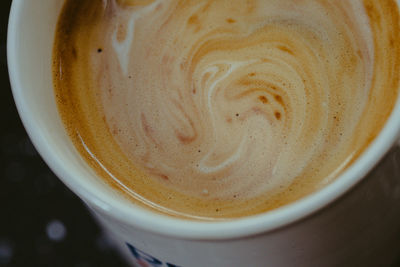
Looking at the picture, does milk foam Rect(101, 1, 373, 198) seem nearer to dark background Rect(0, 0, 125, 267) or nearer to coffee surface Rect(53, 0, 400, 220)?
coffee surface Rect(53, 0, 400, 220)

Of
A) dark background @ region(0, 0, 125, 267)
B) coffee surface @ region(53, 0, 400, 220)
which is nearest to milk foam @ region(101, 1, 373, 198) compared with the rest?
coffee surface @ region(53, 0, 400, 220)

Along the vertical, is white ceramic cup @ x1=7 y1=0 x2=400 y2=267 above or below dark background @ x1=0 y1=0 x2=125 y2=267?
below

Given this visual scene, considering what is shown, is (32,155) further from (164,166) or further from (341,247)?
(341,247)

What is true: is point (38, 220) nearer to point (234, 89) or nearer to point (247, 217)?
point (234, 89)

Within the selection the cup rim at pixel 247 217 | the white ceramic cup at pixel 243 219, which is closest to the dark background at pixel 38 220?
the white ceramic cup at pixel 243 219

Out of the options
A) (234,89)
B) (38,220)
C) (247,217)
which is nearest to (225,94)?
(234,89)

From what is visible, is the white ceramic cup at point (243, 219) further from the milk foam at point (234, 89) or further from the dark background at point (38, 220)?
the dark background at point (38, 220)
